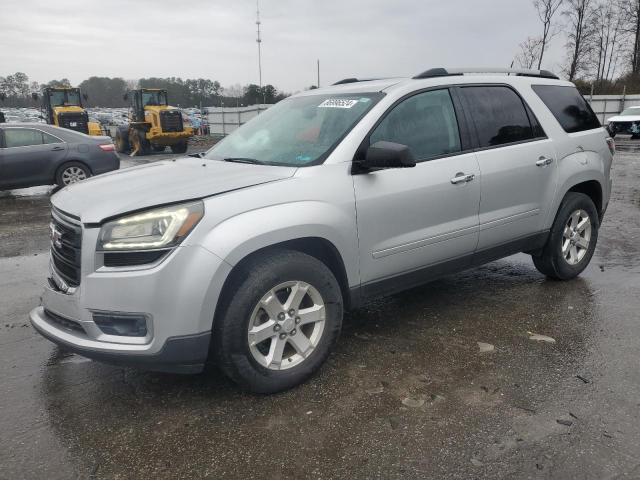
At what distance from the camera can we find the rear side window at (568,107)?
15.6 feet

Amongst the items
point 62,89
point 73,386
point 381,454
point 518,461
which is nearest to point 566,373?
point 518,461

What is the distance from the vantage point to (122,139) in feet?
75.6

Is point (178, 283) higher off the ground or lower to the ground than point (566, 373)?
higher

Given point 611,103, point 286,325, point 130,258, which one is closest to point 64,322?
point 130,258

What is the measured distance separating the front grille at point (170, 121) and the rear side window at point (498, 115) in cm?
1851

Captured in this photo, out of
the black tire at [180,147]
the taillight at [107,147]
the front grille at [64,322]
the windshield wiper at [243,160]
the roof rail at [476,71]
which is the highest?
A: the roof rail at [476,71]

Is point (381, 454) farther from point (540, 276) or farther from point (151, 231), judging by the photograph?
point (540, 276)

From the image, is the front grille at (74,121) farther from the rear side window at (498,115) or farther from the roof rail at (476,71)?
the rear side window at (498,115)

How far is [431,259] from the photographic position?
381cm

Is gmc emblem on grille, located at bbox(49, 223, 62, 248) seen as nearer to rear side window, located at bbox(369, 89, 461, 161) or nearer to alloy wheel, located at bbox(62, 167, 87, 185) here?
rear side window, located at bbox(369, 89, 461, 161)

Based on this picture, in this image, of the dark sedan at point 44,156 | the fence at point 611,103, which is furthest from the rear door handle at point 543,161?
the fence at point 611,103

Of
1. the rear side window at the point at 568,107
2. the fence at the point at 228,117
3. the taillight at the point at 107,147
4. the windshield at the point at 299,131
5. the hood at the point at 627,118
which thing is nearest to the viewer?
the windshield at the point at 299,131

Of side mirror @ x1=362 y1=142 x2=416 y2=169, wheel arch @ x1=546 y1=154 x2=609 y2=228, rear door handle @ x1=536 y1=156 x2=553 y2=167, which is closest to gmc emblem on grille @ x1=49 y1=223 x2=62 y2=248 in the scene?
side mirror @ x1=362 y1=142 x2=416 y2=169

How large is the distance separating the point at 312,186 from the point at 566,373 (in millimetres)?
1957
